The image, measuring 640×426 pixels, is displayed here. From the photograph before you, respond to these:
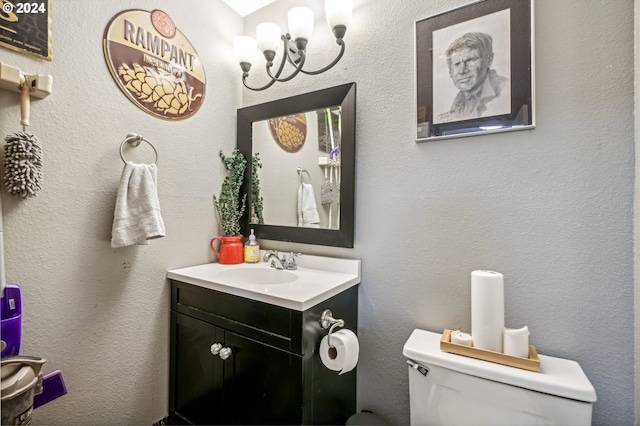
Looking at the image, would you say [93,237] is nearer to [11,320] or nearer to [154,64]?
[11,320]

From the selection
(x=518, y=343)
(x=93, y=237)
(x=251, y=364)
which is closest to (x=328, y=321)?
(x=251, y=364)

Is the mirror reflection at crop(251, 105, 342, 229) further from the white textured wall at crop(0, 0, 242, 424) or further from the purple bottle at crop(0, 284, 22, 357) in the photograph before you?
the purple bottle at crop(0, 284, 22, 357)

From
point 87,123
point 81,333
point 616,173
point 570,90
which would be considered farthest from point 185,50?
point 616,173

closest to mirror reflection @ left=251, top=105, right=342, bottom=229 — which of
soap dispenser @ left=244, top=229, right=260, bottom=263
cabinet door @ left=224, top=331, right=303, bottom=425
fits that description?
soap dispenser @ left=244, top=229, right=260, bottom=263

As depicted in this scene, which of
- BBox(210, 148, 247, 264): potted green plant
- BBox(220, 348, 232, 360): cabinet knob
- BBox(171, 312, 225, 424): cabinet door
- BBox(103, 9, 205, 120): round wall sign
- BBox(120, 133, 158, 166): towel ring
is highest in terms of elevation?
BBox(103, 9, 205, 120): round wall sign

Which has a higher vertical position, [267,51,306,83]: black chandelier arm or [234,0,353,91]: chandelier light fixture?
[234,0,353,91]: chandelier light fixture

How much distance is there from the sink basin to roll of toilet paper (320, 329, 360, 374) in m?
0.41

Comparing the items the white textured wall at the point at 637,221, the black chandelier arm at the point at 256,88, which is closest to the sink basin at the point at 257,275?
the black chandelier arm at the point at 256,88

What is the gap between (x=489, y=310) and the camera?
36.1 inches

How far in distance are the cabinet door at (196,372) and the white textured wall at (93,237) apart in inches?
2.9

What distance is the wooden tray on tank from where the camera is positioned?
84 cm

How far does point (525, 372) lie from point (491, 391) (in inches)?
4.3

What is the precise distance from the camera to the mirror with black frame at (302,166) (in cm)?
132

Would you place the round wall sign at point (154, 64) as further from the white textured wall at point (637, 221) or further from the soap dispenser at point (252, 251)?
the white textured wall at point (637, 221)
